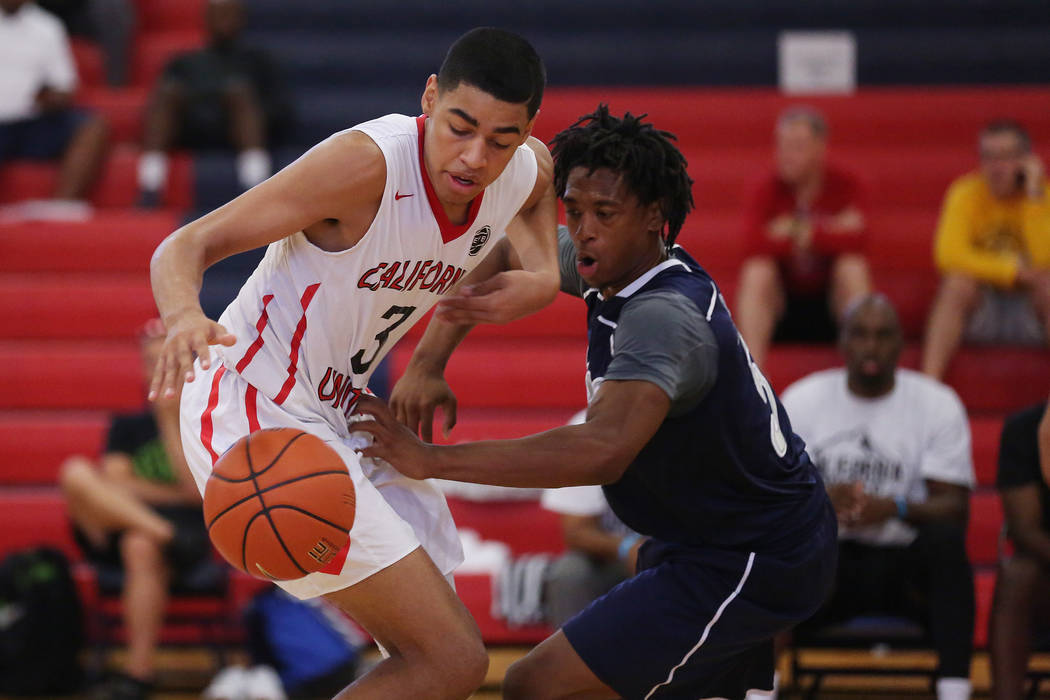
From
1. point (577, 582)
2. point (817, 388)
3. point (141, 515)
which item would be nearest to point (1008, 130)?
point (817, 388)

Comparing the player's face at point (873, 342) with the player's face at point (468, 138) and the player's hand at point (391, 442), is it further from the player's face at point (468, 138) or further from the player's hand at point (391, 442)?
the player's hand at point (391, 442)

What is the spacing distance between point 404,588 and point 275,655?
2.65m

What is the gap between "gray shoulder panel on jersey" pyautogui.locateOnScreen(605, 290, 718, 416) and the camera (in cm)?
286

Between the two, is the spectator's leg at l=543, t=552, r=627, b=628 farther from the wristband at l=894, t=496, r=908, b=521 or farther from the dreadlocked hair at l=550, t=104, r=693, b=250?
the dreadlocked hair at l=550, t=104, r=693, b=250

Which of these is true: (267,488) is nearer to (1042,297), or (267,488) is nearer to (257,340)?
(257,340)

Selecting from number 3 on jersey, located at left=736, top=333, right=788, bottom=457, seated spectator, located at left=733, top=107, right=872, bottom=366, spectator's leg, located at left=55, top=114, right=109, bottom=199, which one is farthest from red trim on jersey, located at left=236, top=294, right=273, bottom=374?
spectator's leg, located at left=55, top=114, right=109, bottom=199

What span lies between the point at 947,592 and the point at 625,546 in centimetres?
118

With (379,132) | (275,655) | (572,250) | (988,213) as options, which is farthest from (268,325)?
(988,213)

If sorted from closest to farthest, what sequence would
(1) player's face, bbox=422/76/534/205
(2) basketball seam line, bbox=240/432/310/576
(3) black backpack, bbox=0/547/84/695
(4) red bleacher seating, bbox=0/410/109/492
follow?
(2) basketball seam line, bbox=240/432/310/576 < (1) player's face, bbox=422/76/534/205 < (3) black backpack, bbox=0/547/84/695 < (4) red bleacher seating, bbox=0/410/109/492

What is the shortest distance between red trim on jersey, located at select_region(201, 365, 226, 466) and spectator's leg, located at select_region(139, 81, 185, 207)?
186 inches

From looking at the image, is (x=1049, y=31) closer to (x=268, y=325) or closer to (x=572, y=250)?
(x=572, y=250)

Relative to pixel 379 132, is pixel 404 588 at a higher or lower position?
lower

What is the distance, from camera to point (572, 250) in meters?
3.58

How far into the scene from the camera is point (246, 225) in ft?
9.04
